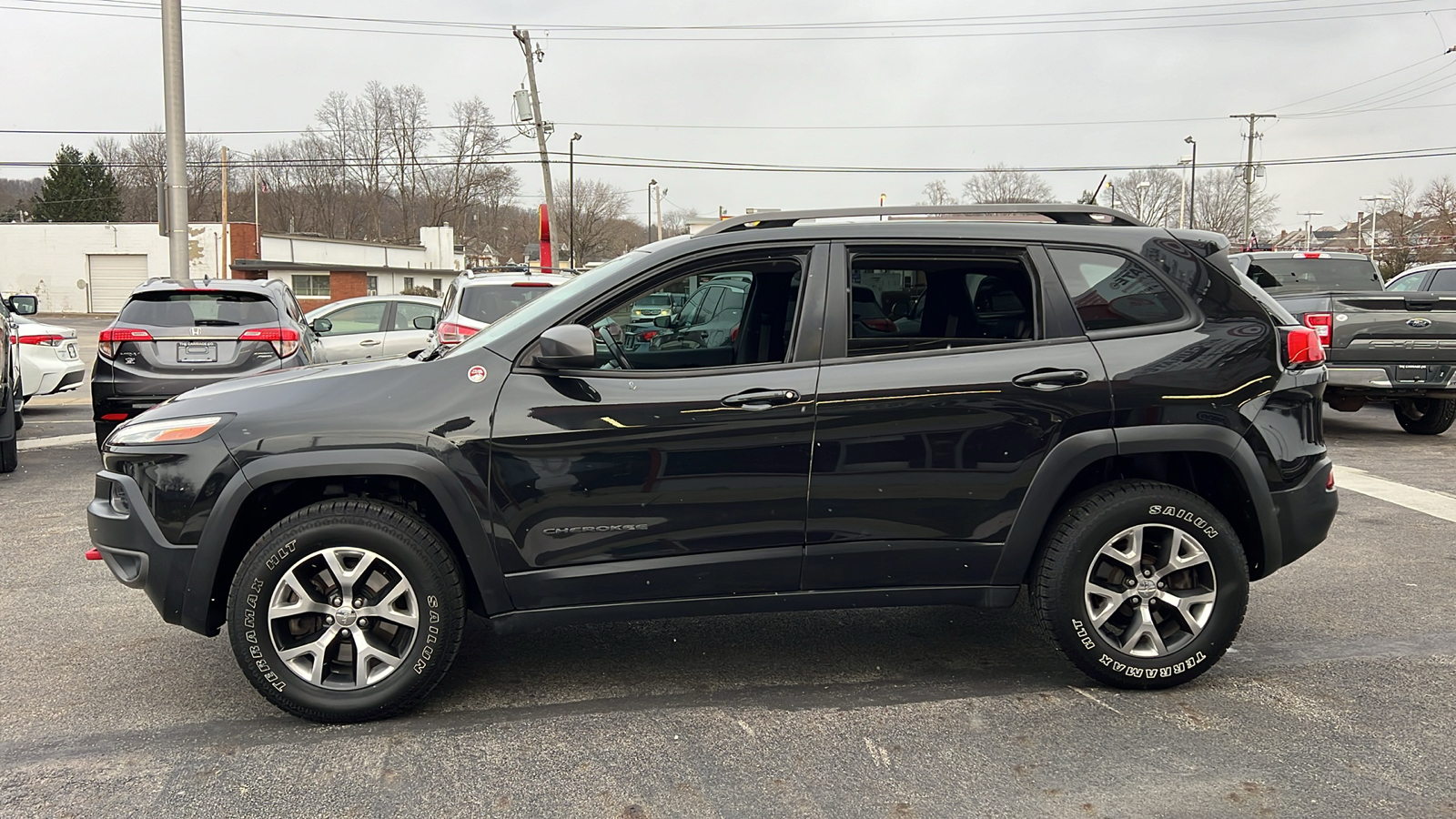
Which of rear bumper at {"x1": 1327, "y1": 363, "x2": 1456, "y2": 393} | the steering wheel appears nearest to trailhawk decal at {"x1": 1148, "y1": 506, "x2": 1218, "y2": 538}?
the steering wheel

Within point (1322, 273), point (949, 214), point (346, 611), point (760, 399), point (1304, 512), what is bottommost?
point (346, 611)

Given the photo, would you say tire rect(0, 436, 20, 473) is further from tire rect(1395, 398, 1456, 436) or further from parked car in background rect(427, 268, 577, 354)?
tire rect(1395, 398, 1456, 436)

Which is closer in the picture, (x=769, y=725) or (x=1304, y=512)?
(x=769, y=725)

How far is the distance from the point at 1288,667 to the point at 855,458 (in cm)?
209

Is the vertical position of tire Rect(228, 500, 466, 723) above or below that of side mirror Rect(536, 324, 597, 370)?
below

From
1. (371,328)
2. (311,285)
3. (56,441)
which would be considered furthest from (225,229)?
(56,441)

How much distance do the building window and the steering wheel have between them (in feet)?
180

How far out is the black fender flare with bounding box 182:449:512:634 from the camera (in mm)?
3559

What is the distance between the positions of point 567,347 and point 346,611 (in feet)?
3.96

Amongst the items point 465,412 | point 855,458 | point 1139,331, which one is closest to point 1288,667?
point 1139,331

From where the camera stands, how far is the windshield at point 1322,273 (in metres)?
Result: 13.0

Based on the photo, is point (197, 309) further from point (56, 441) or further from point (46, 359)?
point (46, 359)

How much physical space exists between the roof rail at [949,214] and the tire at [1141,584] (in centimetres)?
109

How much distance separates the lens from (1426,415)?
10.7 meters
